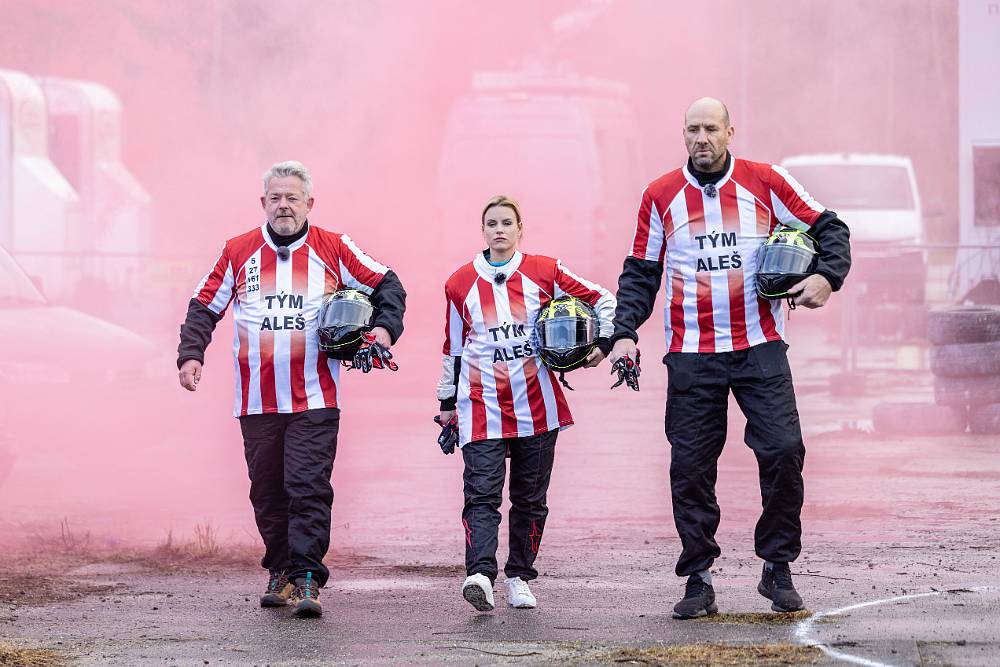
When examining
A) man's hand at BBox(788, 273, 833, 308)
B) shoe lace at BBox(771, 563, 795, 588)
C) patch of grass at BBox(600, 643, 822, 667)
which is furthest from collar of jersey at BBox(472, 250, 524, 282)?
patch of grass at BBox(600, 643, 822, 667)

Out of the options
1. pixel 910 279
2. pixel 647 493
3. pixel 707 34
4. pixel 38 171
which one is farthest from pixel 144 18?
pixel 647 493

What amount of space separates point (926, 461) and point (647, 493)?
6.74 feet

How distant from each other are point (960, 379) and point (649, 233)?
6338 mm

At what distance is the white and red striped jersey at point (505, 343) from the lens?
6.69 m

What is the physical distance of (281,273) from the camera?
6840mm

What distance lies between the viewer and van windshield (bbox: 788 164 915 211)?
21719 mm

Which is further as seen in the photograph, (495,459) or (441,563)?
(441,563)

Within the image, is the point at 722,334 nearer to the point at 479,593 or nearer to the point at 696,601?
the point at 696,601

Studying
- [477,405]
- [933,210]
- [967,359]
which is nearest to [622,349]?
[477,405]


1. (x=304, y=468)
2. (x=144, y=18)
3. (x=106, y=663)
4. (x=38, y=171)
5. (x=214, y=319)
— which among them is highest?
(x=144, y=18)

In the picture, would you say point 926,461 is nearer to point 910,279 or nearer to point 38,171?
A: point 910,279

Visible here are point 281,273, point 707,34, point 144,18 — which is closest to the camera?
point 281,273

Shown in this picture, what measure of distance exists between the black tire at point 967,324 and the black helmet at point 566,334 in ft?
20.4

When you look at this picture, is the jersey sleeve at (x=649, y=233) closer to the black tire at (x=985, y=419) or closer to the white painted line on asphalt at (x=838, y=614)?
the white painted line on asphalt at (x=838, y=614)
